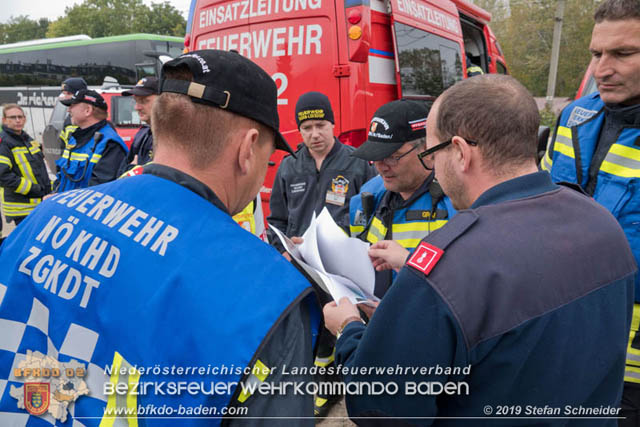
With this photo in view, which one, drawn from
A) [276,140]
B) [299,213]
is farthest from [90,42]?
[276,140]

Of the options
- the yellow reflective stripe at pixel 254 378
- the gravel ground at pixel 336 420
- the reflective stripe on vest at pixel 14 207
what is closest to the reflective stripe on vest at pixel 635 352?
the yellow reflective stripe at pixel 254 378

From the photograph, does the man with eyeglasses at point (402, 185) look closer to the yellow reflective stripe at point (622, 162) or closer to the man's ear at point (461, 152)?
the yellow reflective stripe at point (622, 162)

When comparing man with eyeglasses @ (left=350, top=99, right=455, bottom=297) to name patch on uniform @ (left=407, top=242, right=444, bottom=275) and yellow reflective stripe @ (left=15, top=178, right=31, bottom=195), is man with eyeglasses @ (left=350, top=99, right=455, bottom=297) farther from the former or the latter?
yellow reflective stripe @ (left=15, top=178, right=31, bottom=195)

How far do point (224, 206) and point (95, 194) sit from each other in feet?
1.05

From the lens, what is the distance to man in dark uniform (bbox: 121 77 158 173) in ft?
14.1

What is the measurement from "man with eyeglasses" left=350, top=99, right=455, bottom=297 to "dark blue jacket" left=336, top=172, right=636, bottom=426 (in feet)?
3.63

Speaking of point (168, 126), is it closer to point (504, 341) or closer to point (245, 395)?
point (245, 395)

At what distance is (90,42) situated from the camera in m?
16.4

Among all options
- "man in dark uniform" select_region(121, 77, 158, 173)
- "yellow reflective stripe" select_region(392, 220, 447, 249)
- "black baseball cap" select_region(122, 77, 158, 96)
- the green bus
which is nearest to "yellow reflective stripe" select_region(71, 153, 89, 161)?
"man in dark uniform" select_region(121, 77, 158, 173)

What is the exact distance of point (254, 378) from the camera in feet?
3.05

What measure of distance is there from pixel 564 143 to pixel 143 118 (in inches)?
146

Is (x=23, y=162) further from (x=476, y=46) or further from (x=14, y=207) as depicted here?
(x=476, y=46)

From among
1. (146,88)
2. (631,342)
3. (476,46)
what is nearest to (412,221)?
(631,342)

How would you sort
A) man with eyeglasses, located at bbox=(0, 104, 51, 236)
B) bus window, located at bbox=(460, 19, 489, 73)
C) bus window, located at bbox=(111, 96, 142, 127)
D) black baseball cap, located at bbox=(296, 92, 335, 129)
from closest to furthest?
black baseball cap, located at bbox=(296, 92, 335, 129)
man with eyeglasses, located at bbox=(0, 104, 51, 236)
bus window, located at bbox=(460, 19, 489, 73)
bus window, located at bbox=(111, 96, 142, 127)
